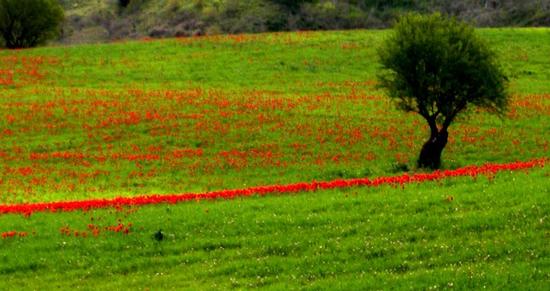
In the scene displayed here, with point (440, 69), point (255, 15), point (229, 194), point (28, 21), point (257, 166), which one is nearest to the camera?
point (229, 194)

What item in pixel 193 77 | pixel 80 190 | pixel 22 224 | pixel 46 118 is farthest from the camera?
pixel 193 77

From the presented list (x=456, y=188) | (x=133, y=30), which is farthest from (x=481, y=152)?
(x=133, y=30)

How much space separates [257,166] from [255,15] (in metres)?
102

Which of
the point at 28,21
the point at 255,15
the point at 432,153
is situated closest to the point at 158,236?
the point at 432,153

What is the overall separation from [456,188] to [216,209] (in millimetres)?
9064

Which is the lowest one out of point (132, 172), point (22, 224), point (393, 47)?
point (132, 172)

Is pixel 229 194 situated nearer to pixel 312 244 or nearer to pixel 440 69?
pixel 312 244

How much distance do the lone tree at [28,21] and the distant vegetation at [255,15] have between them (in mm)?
42725

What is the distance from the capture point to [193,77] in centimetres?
6962

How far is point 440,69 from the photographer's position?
3956 cm

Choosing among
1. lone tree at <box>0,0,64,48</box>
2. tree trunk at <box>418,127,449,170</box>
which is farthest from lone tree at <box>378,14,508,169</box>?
lone tree at <box>0,0,64,48</box>

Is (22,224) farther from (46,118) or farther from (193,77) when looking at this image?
(193,77)

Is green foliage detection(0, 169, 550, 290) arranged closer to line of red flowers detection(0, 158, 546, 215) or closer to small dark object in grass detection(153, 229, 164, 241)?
small dark object in grass detection(153, 229, 164, 241)

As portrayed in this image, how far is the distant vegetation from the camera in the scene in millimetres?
138000
